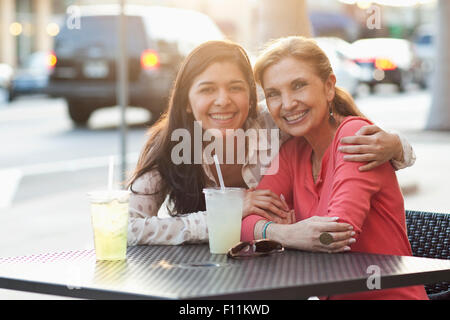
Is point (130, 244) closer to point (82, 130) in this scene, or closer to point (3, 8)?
point (82, 130)

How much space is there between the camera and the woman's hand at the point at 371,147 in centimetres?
255

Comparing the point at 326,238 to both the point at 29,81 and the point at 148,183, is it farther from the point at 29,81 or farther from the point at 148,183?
the point at 29,81

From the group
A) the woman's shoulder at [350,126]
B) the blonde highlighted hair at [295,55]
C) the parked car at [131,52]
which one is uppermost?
the blonde highlighted hair at [295,55]

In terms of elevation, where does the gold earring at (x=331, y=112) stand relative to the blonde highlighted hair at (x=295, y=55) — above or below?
below

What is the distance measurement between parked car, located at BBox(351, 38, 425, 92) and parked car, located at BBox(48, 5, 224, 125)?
34.6ft

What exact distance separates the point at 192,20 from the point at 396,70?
1183 centimetres

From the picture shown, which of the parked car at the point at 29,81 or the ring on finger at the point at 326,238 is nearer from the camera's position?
the ring on finger at the point at 326,238

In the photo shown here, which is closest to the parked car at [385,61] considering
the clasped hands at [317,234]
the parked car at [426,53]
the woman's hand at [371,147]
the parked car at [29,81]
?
the parked car at [426,53]

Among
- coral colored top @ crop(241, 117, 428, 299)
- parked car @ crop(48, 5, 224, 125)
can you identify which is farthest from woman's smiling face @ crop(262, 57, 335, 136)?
parked car @ crop(48, 5, 224, 125)

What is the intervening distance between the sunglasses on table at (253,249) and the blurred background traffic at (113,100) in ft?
2.82

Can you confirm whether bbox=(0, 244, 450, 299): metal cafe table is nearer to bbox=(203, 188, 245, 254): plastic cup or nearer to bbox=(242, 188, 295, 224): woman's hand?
bbox=(203, 188, 245, 254): plastic cup

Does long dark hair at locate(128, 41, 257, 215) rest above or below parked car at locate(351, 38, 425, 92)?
above

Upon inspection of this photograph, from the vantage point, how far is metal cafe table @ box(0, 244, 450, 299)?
2016 mm

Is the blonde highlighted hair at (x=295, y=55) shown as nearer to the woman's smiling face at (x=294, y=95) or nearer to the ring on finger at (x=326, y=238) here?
the woman's smiling face at (x=294, y=95)
